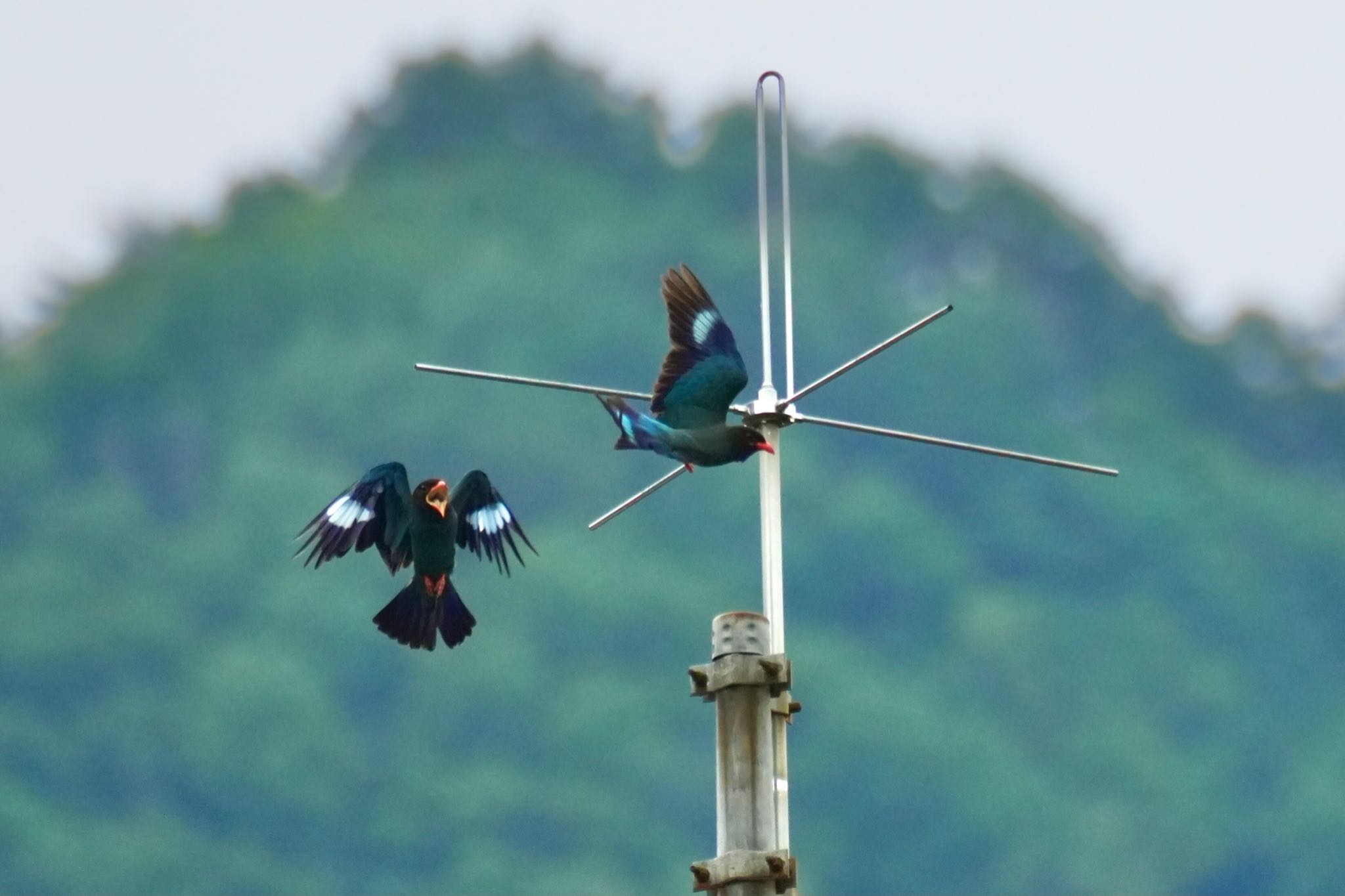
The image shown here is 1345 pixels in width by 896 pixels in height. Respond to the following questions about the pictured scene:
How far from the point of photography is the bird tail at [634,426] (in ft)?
32.1

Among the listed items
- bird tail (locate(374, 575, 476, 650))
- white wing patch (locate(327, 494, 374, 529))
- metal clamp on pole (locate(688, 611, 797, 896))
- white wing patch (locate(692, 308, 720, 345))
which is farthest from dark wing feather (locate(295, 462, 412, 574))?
metal clamp on pole (locate(688, 611, 797, 896))

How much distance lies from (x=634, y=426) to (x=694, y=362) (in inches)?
14.1

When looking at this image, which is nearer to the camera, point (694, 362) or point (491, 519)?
point (694, 362)

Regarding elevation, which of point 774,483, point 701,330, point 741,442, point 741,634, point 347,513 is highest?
point 701,330

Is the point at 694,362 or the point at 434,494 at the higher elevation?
the point at 694,362

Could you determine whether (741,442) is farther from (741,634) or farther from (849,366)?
(741,634)

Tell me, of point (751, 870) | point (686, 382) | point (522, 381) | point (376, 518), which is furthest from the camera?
point (376, 518)

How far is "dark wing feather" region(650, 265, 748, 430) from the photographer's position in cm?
995

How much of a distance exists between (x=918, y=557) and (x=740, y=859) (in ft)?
105

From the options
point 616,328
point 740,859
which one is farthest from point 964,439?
point 740,859

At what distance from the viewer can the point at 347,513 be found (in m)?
10.4

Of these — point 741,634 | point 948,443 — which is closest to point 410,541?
point 948,443

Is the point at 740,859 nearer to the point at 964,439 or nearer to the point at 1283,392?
the point at 964,439

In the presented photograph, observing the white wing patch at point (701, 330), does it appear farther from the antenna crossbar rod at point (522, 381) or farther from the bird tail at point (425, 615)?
the bird tail at point (425, 615)
